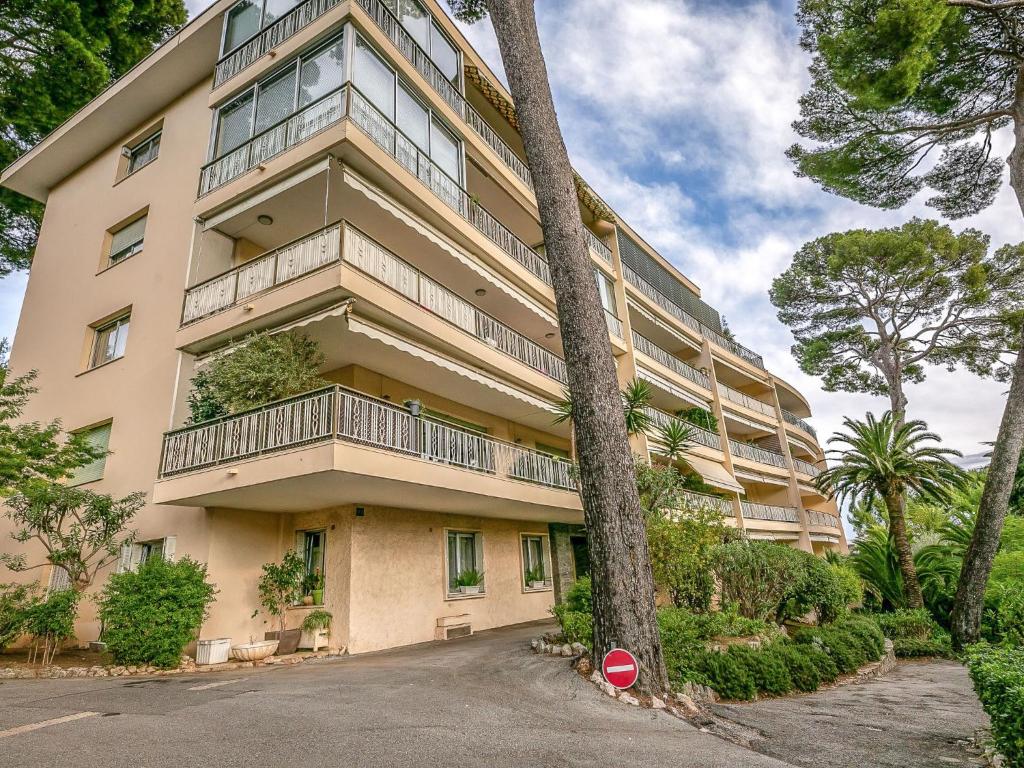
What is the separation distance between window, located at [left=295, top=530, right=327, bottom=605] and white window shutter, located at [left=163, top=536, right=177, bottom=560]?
8.10 feet

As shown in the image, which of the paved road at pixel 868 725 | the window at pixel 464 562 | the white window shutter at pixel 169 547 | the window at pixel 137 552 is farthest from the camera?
the window at pixel 464 562

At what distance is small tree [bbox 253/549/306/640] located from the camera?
11.9 m

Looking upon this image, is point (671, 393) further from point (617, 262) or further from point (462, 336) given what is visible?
point (462, 336)

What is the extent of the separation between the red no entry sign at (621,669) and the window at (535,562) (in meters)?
11.6

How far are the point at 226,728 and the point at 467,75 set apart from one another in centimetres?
1916

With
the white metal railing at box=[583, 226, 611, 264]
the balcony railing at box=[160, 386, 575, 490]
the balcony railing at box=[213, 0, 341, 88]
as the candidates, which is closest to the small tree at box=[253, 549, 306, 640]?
the balcony railing at box=[160, 386, 575, 490]

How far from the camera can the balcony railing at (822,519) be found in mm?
34562

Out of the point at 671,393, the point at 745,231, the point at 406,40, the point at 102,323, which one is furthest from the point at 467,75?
the point at 671,393

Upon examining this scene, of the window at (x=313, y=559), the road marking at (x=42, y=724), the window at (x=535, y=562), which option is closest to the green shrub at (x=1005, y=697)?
the road marking at (x=42, y=724)

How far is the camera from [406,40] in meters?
15.3

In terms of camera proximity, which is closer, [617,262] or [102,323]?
[102,323]

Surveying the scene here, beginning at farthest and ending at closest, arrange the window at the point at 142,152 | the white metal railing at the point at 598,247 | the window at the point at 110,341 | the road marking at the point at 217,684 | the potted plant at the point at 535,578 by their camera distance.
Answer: the white metal railing at the point at 598,247, the potted plant at the point at 535,578, the window at the point at 142,152, the window at the point at 110,341, the road marking at the point at 217,684

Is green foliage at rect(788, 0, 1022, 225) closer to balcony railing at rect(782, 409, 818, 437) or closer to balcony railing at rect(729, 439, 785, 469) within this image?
balcony railing at rect(729, 439, 785, 469)

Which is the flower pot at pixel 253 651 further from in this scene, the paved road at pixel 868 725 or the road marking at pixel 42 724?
the paved road at pixel 868 725
